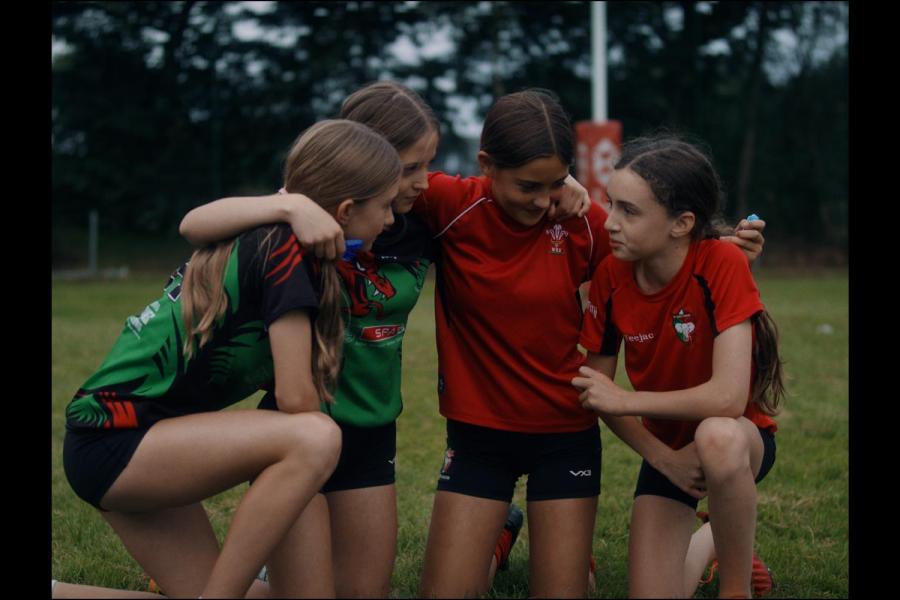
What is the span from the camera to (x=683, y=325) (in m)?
2.83

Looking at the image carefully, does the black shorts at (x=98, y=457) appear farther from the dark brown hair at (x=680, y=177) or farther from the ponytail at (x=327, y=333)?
the dark brown hair at (x=680, y=177)

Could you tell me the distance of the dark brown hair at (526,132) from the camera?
9.55ft

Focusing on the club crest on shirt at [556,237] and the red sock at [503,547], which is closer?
the club crest on shirt at [556,237]

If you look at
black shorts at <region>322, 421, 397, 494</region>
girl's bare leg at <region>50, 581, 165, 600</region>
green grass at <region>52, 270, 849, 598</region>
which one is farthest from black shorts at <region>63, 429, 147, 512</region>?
green grass at <region>52, 270, 849, 598</region>

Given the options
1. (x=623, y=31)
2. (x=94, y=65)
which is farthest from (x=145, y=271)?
(x=623, y=31)

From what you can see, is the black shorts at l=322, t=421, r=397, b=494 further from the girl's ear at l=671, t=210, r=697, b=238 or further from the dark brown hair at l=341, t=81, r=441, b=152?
the girl's ear at l=671, t=210, r=697, b=238

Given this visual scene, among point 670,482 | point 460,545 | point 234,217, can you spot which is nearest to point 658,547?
point 670,482

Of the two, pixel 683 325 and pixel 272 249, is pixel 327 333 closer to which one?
pixel 272 249

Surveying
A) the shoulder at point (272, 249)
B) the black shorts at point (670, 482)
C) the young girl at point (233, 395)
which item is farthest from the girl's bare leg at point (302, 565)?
the black shorts at point (670, 482)

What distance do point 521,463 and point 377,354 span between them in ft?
1.99

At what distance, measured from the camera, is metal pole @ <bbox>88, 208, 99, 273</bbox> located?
17.9 metres

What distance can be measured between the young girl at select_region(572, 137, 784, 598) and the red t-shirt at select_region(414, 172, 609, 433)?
0.13 meters
